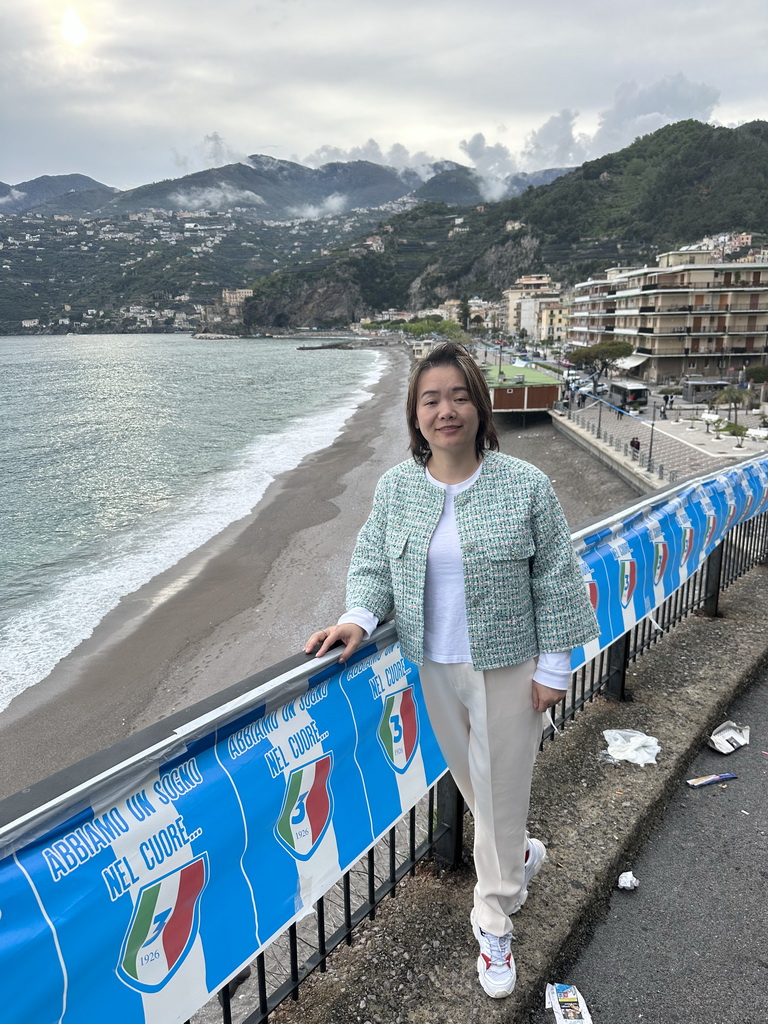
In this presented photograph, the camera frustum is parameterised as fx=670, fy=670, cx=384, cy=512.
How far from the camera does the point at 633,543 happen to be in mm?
3672

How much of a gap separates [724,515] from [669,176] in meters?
172

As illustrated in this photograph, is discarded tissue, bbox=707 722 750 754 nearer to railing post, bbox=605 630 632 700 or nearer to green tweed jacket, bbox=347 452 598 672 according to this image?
railing post, bbox=605 630 632 700

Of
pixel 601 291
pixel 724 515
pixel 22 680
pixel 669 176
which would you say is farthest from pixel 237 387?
pixel 669 176

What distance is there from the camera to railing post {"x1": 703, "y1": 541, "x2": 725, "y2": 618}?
489cm

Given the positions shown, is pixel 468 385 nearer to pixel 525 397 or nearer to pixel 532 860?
pixel 532 860

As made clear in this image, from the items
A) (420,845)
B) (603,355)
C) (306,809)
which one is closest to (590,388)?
(603,355)

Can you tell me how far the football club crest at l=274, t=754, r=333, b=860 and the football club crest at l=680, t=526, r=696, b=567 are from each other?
3133 millimetres

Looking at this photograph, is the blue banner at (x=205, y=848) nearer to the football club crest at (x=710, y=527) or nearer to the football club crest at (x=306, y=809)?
the football club crest at (x=306, y=809)

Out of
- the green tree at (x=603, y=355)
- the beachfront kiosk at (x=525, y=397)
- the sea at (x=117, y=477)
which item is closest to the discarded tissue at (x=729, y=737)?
the sea at (x=117, y=477)

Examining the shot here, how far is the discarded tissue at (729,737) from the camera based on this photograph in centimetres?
346

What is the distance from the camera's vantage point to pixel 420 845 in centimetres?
266

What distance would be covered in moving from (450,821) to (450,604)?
109cm

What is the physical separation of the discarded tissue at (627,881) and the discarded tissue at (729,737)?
1129 mm

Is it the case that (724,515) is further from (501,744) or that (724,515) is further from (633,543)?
(501,744)
